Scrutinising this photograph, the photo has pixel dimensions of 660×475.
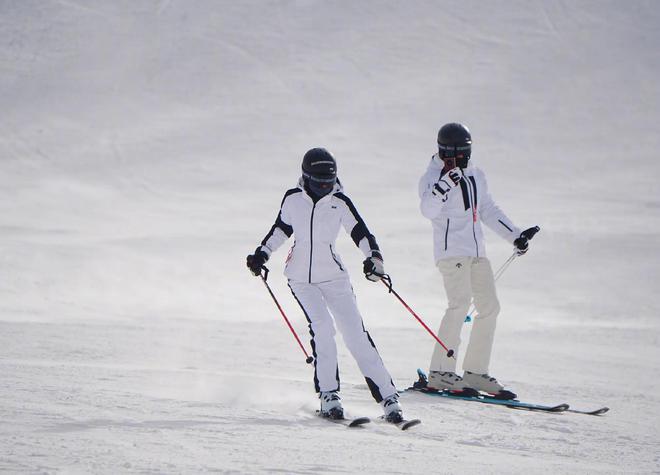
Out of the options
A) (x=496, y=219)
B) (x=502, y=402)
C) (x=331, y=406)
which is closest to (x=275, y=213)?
(x=496, y=219)

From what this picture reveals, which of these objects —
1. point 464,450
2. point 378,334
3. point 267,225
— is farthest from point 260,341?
point 267,225

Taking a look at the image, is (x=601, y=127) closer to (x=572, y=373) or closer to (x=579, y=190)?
(x=579, y=190)

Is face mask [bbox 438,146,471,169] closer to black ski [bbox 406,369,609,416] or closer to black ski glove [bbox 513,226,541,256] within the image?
black ski glove [bbox 513,226,541,256]

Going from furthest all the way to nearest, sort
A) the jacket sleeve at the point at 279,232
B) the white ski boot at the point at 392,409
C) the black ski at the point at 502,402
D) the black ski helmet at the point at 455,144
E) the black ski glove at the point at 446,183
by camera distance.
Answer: the black ski helmet at the point at 455,144
the black ski glove at the point at 446,183
the black ski at the point at 502,402
the jacket sleeve at the point at 279,232
the white ski boot at the point at 392,409

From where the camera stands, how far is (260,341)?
905cm

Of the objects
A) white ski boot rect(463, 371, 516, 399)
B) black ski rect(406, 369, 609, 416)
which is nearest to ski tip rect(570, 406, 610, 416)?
black ski rect(406, 369, 609, 416)

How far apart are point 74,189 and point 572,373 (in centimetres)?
1720

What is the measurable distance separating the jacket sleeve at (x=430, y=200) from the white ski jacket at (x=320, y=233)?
2.86 feet

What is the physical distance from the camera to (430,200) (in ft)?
20.8

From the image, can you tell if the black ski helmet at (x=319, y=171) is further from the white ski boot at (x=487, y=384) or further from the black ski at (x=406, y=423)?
the white ski boot at (x=487, y=384)

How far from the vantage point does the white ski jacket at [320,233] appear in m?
5.44

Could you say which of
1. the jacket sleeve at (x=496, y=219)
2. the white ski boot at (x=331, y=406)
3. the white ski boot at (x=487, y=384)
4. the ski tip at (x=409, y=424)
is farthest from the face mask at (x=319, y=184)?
the white ski boot at (x=487, y=384)

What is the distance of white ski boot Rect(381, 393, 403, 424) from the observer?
5160 mm

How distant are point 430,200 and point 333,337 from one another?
1368mm
